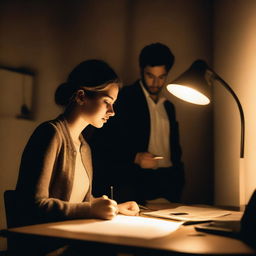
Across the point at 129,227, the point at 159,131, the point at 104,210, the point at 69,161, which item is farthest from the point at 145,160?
the point at 129,227

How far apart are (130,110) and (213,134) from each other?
2.37 ft

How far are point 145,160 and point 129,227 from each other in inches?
41.2

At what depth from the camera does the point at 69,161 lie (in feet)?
4.80

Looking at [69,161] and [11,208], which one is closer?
[11,208]

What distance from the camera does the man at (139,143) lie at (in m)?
2.35

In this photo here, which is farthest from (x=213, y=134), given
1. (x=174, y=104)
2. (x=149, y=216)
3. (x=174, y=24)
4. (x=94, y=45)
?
(x=149, y=216)

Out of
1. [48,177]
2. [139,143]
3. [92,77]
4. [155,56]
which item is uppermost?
[155,56]

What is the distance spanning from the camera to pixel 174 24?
277cm

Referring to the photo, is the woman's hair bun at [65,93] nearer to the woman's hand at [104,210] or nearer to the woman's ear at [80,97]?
the woman's ear at [80,97]

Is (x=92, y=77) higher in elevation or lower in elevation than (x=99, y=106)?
higher

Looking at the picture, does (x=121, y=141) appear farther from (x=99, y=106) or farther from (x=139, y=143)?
(x=99, y=106)

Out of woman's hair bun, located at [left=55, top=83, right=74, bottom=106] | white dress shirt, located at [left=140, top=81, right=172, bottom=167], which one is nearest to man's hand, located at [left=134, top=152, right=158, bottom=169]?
white dress shirt, located at [left=140, top=81, right=172, bottom=167]

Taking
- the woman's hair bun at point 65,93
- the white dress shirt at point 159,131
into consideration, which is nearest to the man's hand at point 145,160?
the white dress shirt at point 159,131

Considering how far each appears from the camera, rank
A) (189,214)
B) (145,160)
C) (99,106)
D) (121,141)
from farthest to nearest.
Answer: (121,141) → (145,160) → (99,106) → (189,214)
